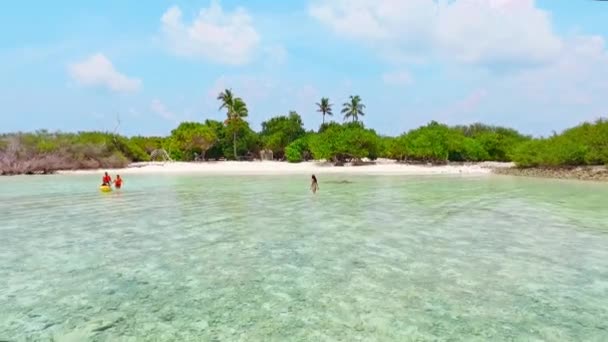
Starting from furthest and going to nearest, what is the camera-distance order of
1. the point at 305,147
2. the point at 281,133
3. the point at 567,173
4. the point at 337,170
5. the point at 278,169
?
the point at 281,133, the point at 305,147, the point at 278,169, the point at 337,170, the point at 567,173

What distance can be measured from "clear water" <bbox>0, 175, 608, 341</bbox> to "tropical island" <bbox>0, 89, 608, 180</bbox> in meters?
40.7

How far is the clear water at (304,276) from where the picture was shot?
293 inches

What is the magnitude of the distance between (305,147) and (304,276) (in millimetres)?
72121

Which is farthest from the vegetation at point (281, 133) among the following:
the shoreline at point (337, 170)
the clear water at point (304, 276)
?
the clear water at point (304, 276)

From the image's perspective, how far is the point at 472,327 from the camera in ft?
24.0

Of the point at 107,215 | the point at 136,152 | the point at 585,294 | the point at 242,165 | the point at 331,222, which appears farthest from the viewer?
the point at 136,152

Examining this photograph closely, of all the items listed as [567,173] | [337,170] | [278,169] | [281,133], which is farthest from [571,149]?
[281,133]

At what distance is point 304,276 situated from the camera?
10.4m

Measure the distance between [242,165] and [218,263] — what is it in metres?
60.4

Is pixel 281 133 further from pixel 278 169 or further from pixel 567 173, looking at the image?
pixel 567 173

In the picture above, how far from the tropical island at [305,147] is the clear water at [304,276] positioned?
4069cm

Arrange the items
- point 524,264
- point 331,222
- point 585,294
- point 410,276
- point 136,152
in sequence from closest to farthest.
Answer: point 585,294, point 410,276, point 524,264, point 331,222, point 136,152

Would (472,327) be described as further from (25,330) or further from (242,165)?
(242,165)

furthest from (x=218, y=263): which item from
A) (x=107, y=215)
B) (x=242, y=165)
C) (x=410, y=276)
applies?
(x=242, y=165)
